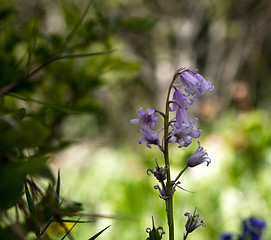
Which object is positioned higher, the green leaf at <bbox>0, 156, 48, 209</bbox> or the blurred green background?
the blurred green background

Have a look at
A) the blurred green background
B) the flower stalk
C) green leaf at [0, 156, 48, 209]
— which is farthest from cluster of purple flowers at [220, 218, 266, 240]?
green leaf at [0, 156, 48, 209]

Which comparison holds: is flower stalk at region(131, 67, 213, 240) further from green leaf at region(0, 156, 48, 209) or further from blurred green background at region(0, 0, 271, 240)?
green leaf at region(0, 156, 48, 209)

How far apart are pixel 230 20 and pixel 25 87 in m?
5.62

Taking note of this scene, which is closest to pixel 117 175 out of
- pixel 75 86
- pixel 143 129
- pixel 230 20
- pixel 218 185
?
pixel 218 185

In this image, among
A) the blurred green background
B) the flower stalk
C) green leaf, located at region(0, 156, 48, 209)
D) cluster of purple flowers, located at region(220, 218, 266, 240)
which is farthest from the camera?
cluster of purple flowers, located at region(220, 218, 266, 240)

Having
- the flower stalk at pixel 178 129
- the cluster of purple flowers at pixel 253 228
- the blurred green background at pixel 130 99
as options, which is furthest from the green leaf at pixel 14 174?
the cluster of purple flowers at pixel 253 228

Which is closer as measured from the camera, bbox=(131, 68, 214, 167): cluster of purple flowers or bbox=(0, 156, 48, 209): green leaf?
bbox=(0, 156, 48, 209): green leaf

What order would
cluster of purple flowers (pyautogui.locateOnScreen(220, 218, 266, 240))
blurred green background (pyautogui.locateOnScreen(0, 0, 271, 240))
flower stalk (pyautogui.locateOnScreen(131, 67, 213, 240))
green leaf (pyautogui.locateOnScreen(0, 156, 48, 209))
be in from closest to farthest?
1. green leaf (pyautogui.locateOnScreen(0, 156, 48, 209))
2. flower stalk (pyautogui.locateOnScreen(131, 67, 213, 240))
3. blurred green background (pyautogui.locateOnScreen(0, 0, 271, 240))
4. cluster of purple flowers (pyautogui.locateOnScreen(220, 218, 266, 240))

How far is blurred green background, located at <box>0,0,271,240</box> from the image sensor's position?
783 millimetres

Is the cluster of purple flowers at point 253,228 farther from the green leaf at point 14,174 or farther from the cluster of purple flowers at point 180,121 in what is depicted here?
the green leaf at point 14,174

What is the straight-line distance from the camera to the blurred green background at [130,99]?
783 mm

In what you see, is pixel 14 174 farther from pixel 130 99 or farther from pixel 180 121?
pixel 130 99

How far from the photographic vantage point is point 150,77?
6.75 m

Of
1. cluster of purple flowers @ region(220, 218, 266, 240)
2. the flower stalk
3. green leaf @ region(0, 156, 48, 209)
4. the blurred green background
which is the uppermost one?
the blurred green background
